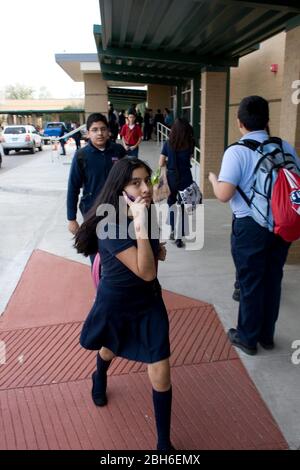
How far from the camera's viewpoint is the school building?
487cm

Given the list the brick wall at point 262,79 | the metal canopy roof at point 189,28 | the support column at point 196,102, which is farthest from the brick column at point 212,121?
the support column at point 196,102

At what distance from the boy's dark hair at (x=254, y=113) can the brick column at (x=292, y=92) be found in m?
2.03

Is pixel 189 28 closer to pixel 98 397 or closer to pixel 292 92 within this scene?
pixel 292 92

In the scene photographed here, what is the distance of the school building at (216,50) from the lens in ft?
16.0

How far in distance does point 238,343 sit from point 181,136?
2861 millimetres

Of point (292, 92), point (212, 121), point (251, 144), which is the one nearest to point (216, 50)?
point (212, 121)

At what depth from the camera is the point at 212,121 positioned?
897 centimetres

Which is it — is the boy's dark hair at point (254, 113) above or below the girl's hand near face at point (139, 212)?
above

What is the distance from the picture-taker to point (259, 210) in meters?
2.92

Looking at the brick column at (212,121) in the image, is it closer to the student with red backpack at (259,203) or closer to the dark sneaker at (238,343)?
the dark sneaker at (238,343)

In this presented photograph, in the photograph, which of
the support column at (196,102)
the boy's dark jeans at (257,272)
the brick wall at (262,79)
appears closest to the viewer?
the boy's dark jeans at (257,272)

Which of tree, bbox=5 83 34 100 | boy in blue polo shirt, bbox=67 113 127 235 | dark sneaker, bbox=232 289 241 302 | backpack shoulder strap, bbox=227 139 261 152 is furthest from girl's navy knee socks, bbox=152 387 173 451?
tree, bbox=5 83 34 100

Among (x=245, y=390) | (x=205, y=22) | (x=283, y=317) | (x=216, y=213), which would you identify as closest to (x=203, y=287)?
(x=283, y=317)
